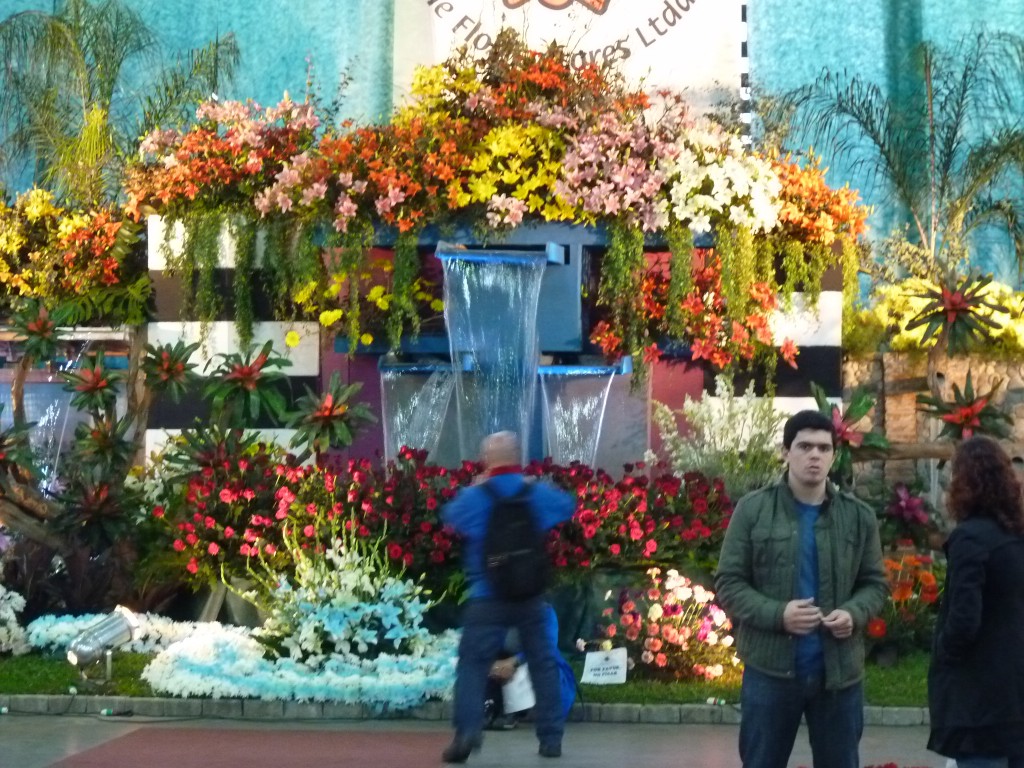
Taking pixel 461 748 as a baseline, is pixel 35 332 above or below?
above

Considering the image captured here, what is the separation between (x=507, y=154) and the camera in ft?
40.0

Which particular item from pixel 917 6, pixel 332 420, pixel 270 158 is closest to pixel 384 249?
pixel 270 158

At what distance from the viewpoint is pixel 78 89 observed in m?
15.9

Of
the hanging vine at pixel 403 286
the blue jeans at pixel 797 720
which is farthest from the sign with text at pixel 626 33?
the blue jeans at pixel 797 720

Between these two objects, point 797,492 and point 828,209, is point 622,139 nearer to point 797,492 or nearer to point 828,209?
point 828,209

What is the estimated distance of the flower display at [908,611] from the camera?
417 inches

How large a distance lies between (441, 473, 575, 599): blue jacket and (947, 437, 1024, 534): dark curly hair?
97.1 inches

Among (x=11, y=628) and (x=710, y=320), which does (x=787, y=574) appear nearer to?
(x=710, y=320)

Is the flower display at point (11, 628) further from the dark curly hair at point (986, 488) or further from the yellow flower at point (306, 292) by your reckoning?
the dark curly hair at point (986, 488)

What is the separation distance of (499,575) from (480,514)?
306mm

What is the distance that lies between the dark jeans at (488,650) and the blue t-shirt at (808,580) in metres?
2.35

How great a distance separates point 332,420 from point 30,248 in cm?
458

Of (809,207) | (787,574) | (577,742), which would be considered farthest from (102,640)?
(809,207)

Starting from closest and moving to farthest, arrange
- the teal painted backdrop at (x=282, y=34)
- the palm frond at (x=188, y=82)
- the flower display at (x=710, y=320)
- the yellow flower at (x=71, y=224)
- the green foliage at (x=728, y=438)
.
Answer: the green foliage at (x=728, y=438) < the flower display at (x=710, y=320) < the yellow flower at (x=71, y=224) < the palm frond at (x=188, y=82) < the teal painted backdrop at (x=282, y=34)
